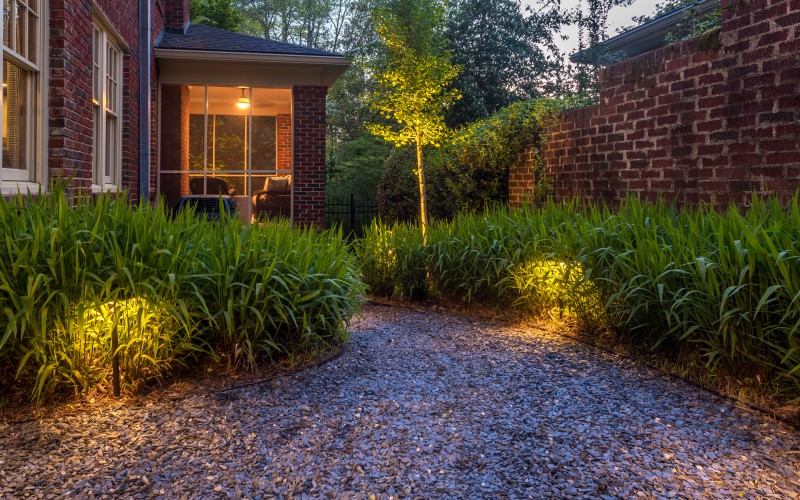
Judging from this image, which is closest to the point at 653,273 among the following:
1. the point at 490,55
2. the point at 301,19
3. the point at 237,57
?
the point at 237,57

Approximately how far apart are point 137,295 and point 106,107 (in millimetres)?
4955

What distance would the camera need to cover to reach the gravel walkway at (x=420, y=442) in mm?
2793

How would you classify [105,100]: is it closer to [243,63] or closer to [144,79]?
[144,79]

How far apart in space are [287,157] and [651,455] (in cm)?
984

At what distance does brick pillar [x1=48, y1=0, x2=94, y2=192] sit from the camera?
561 cm

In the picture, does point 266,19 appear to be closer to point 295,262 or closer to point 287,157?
point 287,157

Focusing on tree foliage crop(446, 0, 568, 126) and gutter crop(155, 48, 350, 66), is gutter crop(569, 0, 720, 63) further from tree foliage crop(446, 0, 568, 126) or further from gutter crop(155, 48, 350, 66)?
gutter crop(155, 48, 350, 66)

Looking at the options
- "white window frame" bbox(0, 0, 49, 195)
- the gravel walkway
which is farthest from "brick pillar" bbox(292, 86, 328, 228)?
the gravel walkway

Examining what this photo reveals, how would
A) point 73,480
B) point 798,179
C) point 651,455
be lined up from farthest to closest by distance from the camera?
point 798,179, point 651,455, point 73,480

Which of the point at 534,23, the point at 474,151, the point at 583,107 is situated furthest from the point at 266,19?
the point at 583,107

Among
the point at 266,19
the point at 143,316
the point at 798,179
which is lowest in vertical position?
the point at 143,316

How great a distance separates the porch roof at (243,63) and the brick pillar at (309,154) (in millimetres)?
279

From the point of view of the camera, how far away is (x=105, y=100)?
25.6 feet

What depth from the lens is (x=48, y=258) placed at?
3.60 meters
